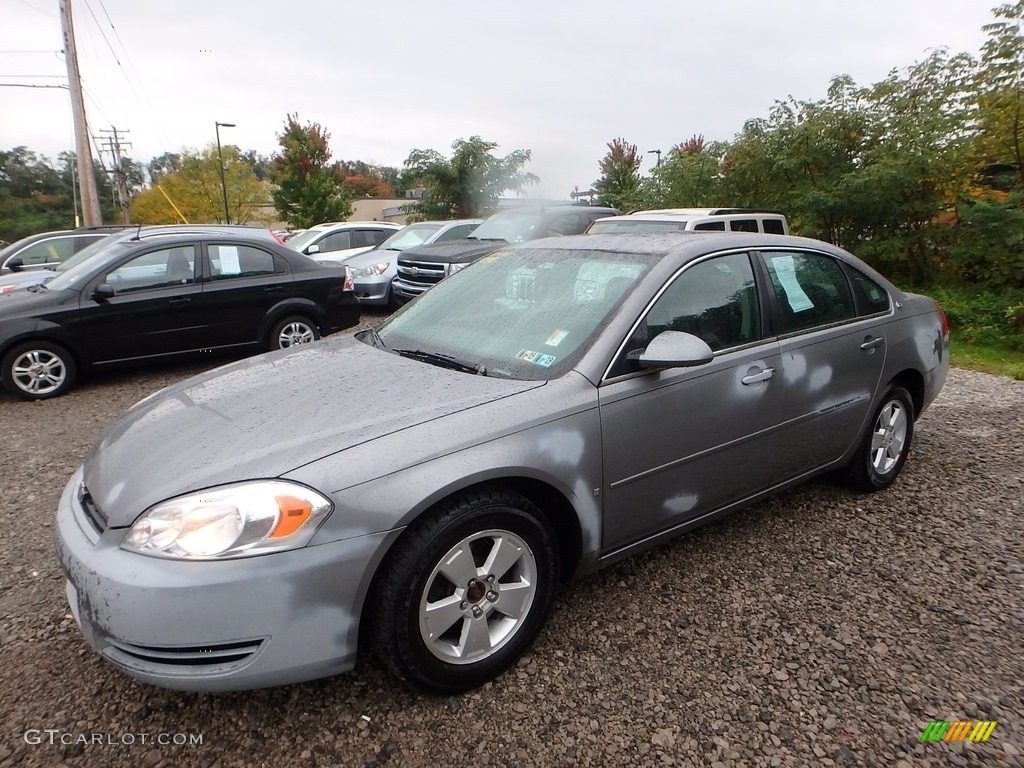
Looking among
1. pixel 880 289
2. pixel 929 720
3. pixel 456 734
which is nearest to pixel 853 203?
pixel 880 289

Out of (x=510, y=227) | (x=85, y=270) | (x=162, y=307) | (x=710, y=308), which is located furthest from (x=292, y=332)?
(x=710, y=308)

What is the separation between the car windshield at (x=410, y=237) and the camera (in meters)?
12.4

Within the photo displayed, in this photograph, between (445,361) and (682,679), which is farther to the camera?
(445,361)

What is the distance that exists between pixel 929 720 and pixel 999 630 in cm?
77

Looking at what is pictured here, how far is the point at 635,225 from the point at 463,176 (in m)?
16.2

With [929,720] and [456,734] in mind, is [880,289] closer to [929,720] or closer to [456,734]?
[929,720]

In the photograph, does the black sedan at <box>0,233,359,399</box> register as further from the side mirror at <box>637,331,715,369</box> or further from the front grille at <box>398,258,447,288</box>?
the side mirror at <box>637,331,715,369</box>

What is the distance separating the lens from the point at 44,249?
11.7 meters

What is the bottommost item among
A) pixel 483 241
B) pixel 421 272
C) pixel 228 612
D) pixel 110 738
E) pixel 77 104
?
pixel 110 738

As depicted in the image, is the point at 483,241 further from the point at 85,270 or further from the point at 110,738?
the point at 110,738

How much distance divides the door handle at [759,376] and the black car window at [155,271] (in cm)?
609

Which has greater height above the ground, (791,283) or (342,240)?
(342,240)

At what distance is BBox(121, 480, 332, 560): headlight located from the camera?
1940 millimetres

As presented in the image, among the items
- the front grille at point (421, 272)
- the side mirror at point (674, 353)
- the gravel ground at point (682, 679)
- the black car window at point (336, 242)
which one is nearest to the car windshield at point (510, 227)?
the front grille at point (421, 272)
